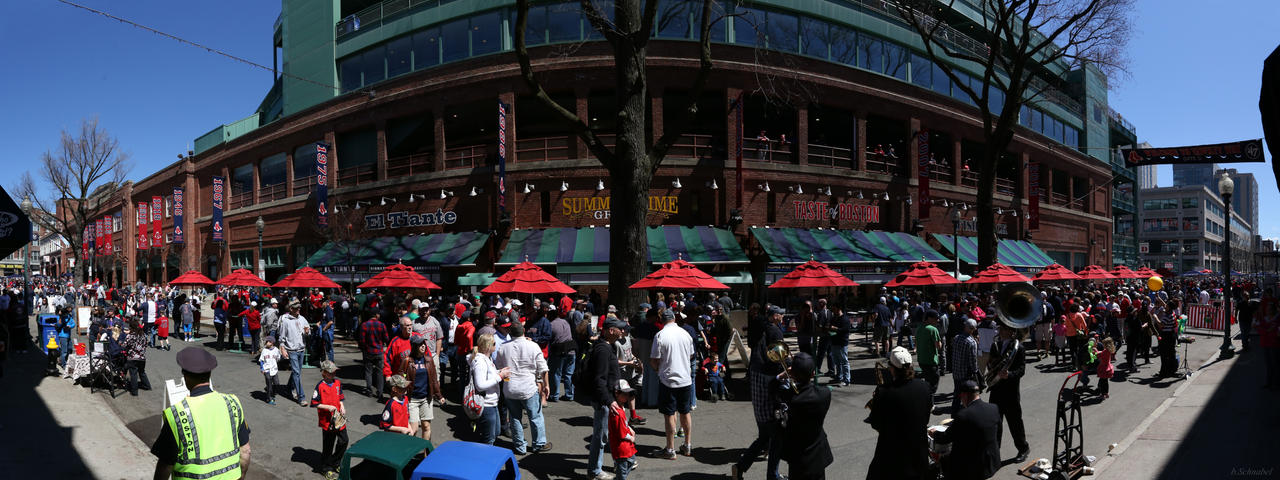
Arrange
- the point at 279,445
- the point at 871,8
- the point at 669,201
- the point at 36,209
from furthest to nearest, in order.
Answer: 1. the point at 36,209
2. the point at 871,8
3. the point at 669,201
4. the point at 279,445

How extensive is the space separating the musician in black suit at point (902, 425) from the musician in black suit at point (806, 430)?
18.2 inches

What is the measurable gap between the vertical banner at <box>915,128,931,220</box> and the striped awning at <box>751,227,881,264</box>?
502cm

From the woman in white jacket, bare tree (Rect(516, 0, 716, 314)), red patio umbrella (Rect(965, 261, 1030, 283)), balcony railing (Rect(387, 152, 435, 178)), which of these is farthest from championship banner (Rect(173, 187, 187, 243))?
red patio umbrella (Rect(965, 261, 1030, 283))

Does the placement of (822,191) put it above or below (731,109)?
below

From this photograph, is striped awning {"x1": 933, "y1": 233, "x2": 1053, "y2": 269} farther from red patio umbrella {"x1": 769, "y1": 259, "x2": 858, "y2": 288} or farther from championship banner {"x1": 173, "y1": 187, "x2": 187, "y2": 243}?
championship banner {"x1": 173, "y1": 187, "x2": 187, "y2": 243}

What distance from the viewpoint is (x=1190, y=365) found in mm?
14305

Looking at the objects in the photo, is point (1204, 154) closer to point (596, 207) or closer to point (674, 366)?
point (596, 207)

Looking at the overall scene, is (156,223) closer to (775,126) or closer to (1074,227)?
(775,126)

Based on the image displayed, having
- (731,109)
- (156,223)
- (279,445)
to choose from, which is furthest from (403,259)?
(156,223)

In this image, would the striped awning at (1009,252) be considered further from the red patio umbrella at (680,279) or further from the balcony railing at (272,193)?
the balcony railing at (272,193)

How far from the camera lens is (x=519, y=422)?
306 inches

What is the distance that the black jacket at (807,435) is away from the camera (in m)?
5.39

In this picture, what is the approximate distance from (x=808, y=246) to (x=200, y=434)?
21.2 metres

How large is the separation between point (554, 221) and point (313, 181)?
47.4 feet
